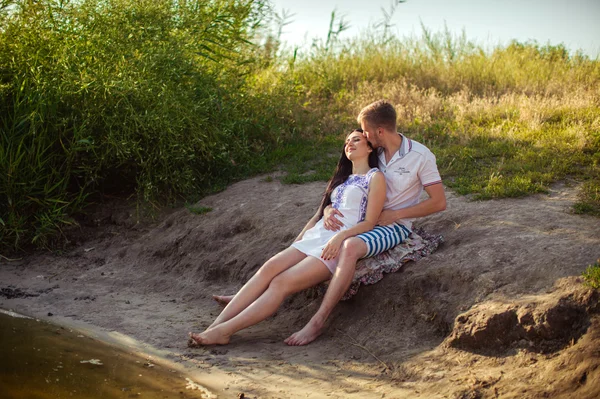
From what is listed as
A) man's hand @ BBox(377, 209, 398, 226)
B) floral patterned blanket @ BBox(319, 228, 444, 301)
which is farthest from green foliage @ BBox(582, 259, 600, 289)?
man's hand @ BBox(377, 209, 398, 226)

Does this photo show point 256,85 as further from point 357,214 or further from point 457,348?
point 457,348

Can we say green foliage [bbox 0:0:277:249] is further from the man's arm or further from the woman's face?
the man's arm

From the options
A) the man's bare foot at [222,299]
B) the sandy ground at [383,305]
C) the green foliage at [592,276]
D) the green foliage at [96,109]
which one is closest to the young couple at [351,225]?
the sandy ground at [383,305]

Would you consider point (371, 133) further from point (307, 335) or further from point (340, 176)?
point (307, 335)

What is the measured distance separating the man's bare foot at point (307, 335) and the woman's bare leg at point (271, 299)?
10.4 inches

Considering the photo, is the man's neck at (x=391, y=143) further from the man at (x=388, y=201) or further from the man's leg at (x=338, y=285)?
the man's leg at (x=338, y=285)

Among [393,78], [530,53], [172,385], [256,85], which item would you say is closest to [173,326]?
[172,385]

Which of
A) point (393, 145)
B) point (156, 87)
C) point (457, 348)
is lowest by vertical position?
point (457, 348)

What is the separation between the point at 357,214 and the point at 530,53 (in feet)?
29.4

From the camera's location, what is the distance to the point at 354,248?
4.79m

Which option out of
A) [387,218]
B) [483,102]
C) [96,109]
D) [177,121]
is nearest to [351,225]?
[387,218]

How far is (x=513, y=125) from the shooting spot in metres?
8.72

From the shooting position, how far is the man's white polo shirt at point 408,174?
16.7 feet

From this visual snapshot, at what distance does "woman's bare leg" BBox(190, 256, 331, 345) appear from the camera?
4.84 m
